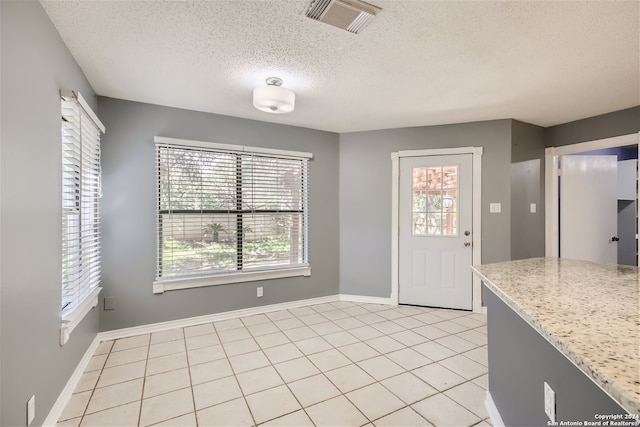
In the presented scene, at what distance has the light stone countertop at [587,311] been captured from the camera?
26.1 inches

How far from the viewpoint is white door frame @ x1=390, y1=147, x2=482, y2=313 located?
3672mm

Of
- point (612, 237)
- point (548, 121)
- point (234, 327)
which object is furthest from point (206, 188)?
point (612, 237)

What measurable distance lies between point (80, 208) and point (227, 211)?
139 centimetres

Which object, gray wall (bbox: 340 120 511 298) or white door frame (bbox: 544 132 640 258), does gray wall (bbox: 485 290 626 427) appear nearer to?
gray wall (bbox: 340 120 511 298)

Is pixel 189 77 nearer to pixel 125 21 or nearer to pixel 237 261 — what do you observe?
pixel 125 21

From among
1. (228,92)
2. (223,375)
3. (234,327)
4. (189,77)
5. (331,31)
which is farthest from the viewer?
(234,327)

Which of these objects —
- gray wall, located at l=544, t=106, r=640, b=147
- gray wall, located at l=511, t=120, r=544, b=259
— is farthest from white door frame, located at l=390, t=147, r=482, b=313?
gray wall, located at l=544, t=106, r=640, b=147

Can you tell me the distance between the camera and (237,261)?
350cm

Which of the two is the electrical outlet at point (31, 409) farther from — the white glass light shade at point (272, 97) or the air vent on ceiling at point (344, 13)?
the air vent on ceiling at point (344, 13)

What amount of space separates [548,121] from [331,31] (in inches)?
133

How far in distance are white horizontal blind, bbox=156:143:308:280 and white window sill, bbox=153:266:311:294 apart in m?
0.06

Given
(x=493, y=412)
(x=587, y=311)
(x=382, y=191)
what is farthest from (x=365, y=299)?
(x=587, y=311)

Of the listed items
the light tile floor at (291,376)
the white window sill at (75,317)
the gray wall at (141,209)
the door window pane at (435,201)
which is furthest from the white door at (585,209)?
the white window sill at (75,317)

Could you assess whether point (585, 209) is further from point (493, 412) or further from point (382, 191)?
point (493, 412)
